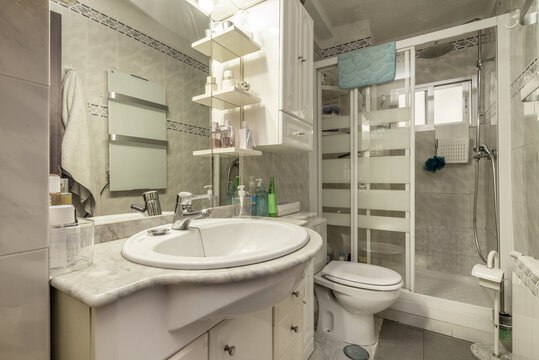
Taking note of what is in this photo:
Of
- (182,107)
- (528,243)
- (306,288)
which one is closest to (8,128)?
(182,107)

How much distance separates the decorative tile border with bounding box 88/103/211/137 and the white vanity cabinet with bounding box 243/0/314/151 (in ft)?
0.98

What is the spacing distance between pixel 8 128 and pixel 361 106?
200cm

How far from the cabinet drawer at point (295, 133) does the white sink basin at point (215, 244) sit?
1.69 feet

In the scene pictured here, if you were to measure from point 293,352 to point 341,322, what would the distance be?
0.65 metres

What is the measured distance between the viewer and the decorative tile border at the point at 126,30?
0.73 metres

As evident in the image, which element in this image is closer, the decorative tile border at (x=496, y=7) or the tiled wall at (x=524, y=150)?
the tiled wall at (x=524, y=150)

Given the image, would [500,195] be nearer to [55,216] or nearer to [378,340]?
[378,340]

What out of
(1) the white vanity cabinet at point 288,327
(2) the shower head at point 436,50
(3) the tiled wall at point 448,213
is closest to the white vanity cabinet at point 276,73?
(1) the white vanity cabinet at point 288,327

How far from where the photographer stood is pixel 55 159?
671mm

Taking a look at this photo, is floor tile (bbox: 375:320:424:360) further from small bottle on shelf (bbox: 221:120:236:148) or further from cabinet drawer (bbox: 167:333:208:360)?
small bottle on shelf (bbox: 221:120:236:148)

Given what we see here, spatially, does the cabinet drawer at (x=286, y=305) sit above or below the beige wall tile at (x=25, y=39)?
below

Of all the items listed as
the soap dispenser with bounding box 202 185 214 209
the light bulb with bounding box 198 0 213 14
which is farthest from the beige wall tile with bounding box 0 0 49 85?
the light bulb with bounding box 198 0 213 14

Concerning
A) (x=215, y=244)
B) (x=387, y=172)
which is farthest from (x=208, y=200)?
(x=387, y=172)

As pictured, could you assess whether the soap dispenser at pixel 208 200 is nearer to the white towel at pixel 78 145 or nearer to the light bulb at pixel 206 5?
the white towel at pixel 78 145
